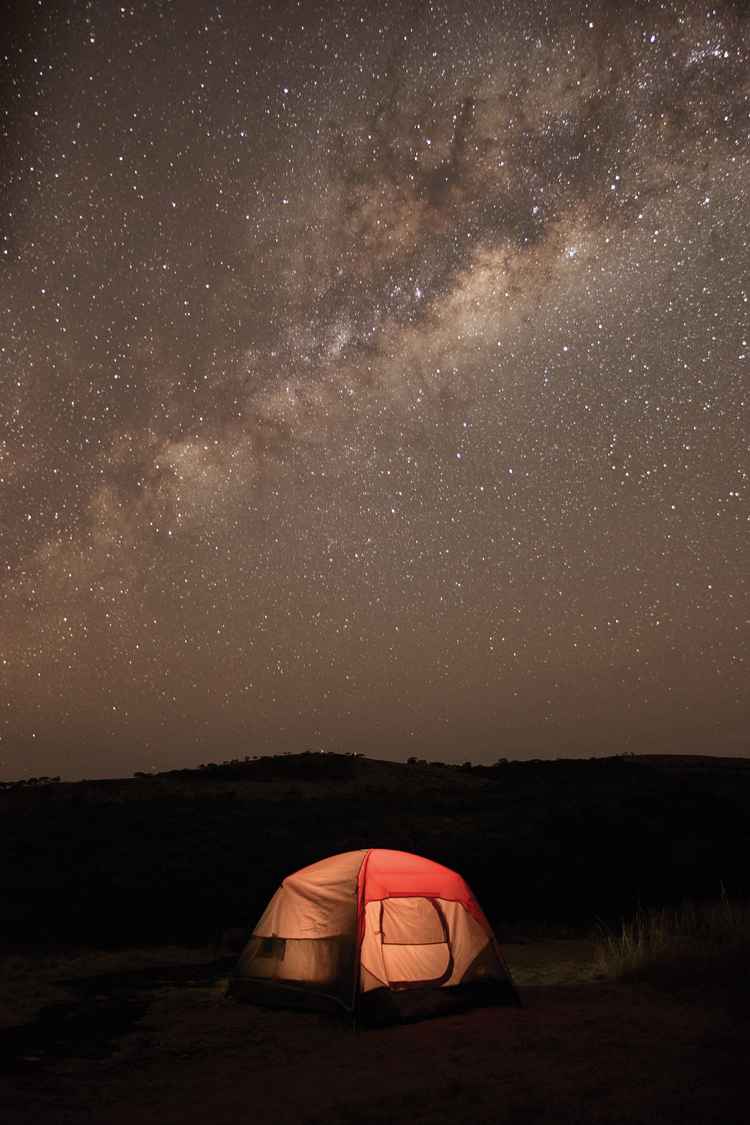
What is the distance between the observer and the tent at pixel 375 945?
9.26m

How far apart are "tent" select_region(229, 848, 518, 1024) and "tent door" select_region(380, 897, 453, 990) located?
0.01 m

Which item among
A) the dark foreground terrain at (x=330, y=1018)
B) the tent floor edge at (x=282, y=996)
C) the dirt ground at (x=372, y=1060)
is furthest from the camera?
the tent floor edge at (x=282, y=996)

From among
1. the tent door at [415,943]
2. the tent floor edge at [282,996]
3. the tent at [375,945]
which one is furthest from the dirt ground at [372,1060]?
the tent door at [415,943]

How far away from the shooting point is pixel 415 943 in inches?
394

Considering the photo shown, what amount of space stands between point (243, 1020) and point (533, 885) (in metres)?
9.86

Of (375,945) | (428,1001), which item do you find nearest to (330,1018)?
(375,945)

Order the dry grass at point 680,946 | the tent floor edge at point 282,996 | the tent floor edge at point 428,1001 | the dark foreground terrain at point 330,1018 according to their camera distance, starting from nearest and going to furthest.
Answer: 1. the dark foreground terrain at point 330,1018
2. the tent floor edge at point 428,1001
3. the tent floor edge at point 282,996
4. the dry grass at point 680,946

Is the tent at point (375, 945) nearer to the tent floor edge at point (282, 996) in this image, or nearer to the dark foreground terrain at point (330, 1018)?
the tent floor edge at point (282, 996)

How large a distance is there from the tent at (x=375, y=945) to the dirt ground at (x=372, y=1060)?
26 cm

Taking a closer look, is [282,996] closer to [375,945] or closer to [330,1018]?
[330,1018]

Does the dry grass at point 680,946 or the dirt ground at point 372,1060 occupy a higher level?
the dry grass at point 680,946

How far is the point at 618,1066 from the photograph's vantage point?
6934 millimetres

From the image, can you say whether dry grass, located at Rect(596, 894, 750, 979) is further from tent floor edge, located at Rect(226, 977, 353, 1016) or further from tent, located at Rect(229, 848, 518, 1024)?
tent floor edge, located at Rect(226, 977, 353, 1016)

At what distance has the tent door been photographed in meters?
9.67
